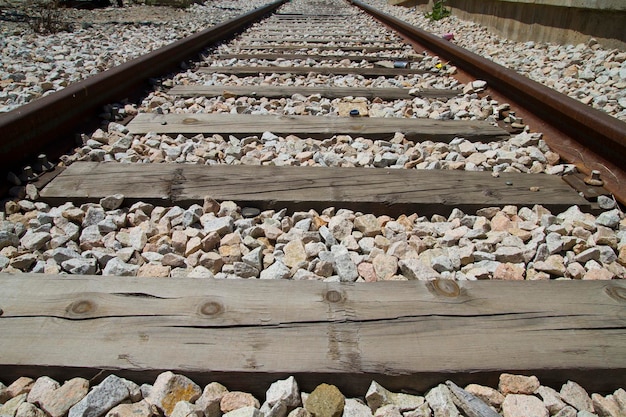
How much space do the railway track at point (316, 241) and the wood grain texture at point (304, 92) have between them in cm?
6

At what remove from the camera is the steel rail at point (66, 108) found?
191 cm

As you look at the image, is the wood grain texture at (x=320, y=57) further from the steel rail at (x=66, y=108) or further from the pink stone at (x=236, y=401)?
the pink stone at (x=236, y=401)

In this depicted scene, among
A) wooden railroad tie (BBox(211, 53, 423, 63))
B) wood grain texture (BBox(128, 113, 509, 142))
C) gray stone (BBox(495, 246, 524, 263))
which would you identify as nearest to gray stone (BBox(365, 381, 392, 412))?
gray stone (BBox(495, 246, 524, 263))

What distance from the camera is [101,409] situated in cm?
96

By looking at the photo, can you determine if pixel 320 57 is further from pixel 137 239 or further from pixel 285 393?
pixel 285 393

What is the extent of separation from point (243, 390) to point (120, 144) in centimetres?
166

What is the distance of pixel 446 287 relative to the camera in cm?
127

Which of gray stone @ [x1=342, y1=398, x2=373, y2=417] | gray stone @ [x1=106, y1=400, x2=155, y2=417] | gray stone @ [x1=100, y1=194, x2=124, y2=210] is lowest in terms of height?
gray stone @ [x1=342, y1=398, x2=373, y2=417]

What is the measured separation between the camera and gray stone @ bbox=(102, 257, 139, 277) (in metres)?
1.40

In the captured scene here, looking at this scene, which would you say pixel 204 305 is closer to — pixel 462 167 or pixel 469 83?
pixel 462 167

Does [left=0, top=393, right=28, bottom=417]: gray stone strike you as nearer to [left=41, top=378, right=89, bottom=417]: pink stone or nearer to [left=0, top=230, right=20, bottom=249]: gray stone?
[left=41, top=378, right=89, bottom=417]: pink stone

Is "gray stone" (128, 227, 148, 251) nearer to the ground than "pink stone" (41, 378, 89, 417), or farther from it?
farther from it

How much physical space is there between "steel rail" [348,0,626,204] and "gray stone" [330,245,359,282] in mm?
1189

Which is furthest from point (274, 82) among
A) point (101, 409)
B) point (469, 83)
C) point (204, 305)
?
point (101, 409)
